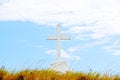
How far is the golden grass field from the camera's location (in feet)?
26.4

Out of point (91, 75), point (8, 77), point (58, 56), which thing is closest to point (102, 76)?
point (91, 75)

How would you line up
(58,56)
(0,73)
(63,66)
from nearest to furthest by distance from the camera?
1. (0,73)
2. (63,66)
3. (58,56)

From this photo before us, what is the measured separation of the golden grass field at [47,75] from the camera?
317 inches

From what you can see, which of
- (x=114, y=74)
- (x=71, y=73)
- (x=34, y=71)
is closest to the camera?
(x=34, y=71)

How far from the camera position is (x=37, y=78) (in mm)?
8164

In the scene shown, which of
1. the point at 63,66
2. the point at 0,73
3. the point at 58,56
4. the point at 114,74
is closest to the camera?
the point at 0,73

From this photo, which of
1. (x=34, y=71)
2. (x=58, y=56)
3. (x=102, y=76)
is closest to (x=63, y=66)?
(x=58, y=56)

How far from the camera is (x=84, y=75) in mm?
9172

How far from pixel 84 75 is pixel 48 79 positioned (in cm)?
110

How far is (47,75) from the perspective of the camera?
8.54m

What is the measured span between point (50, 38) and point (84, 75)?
27.1ft

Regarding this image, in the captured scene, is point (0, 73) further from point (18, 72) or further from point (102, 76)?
point (102, 76)

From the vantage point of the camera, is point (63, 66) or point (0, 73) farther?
point (63, 66)

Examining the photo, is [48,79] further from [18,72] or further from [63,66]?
[63,66]
